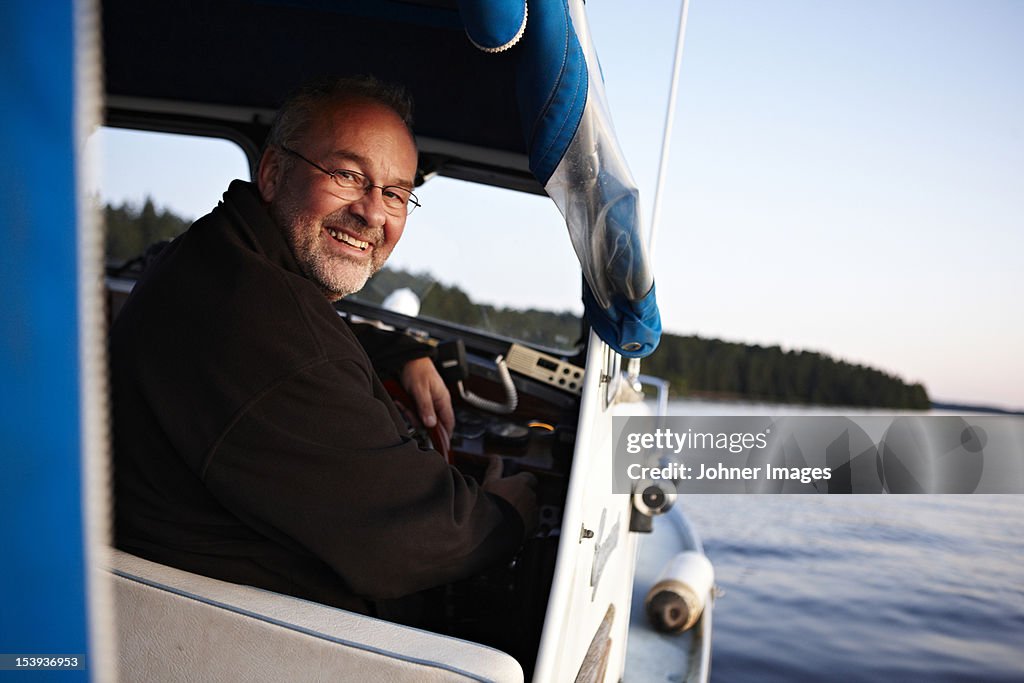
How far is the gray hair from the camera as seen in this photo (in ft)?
6.46

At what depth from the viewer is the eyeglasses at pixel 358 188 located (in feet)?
6.42

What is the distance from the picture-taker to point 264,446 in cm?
134

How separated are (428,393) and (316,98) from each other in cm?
102

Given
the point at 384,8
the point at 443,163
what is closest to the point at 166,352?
the point at 384,8

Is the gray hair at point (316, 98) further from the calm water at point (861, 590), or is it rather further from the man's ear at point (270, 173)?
the calm water at point (861, 590)

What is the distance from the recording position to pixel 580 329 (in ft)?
11.0

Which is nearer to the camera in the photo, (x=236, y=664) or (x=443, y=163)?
(x=236, y=664)

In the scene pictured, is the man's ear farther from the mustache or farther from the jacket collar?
the jacket collar

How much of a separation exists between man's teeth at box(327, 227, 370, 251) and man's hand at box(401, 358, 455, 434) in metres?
0.65

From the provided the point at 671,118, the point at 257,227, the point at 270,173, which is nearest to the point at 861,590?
the point at 671,118

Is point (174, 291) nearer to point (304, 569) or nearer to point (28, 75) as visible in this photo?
point (304, 569)

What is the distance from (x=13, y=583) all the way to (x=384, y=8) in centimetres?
188

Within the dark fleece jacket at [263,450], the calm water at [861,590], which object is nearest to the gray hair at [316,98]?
the dark fleece jacket at [263,450]

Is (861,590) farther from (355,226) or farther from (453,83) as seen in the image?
(355,226)
